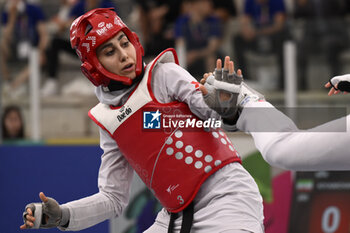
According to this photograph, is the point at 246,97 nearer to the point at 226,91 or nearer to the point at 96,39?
the point at 226,91

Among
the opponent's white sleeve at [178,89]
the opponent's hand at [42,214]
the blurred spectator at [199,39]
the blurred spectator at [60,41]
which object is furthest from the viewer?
the blurred spectator at [60,41]

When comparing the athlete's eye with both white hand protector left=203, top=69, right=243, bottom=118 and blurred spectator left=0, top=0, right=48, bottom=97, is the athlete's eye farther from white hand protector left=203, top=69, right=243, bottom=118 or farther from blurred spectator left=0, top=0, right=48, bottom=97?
blurred spectator left=0, top=0, right=48, bottom=97

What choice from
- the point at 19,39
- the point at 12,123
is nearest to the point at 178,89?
the point at 12,123

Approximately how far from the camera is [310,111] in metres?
3.32

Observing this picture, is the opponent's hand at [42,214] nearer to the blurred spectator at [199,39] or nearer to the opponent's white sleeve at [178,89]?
the opponent's white sleeve at [178,89]

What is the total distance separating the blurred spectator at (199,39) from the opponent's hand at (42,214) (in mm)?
2319

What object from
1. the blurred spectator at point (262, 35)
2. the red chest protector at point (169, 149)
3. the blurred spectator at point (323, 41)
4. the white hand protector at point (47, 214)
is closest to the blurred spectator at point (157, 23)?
the blurred spectator at point (262, 35)

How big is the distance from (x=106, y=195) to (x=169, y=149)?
0.45 m

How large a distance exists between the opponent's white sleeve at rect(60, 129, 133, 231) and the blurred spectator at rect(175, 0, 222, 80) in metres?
2.02

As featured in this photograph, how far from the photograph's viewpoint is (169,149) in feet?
8.97

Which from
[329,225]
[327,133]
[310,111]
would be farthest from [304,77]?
[327,133]

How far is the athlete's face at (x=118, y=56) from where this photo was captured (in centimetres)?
279

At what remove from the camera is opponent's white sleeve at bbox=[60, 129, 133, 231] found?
2906 mm

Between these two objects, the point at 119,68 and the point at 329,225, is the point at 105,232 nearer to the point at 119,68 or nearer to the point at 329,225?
the point at 329,225
